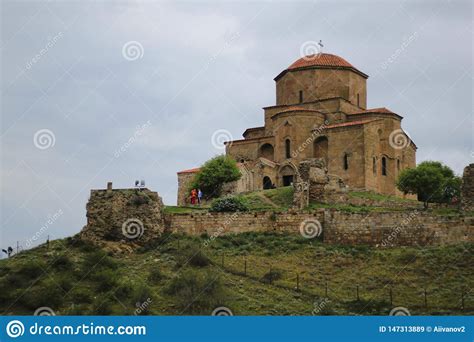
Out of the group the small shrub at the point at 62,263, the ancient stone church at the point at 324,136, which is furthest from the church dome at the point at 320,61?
the small shrub at the point at 62,263

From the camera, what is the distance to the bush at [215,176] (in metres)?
39.3

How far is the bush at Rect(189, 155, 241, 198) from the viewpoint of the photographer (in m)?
39.3

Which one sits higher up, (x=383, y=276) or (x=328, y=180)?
(x=328, y=180)

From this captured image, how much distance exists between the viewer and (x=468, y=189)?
28562 millimetres

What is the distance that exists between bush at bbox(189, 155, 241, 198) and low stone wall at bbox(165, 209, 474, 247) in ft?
32.1

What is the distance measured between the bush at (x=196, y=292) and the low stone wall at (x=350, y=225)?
5781 millimetres

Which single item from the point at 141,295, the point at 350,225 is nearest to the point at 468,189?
the point at 350,225

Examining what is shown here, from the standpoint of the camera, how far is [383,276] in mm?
23859

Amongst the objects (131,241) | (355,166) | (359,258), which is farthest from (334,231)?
(355,166)

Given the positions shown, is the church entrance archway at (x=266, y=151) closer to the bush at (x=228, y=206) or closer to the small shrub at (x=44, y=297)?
the bush at (x=228, y=206)

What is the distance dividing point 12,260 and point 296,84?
81.5 ft

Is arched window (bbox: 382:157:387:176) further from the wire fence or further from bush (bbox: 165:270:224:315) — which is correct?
bush (bbox: 165:270:224:315)

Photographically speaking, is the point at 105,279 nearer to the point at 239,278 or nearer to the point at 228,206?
the point at 239,278

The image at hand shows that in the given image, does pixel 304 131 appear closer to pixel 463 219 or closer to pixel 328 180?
pixel 328 180
